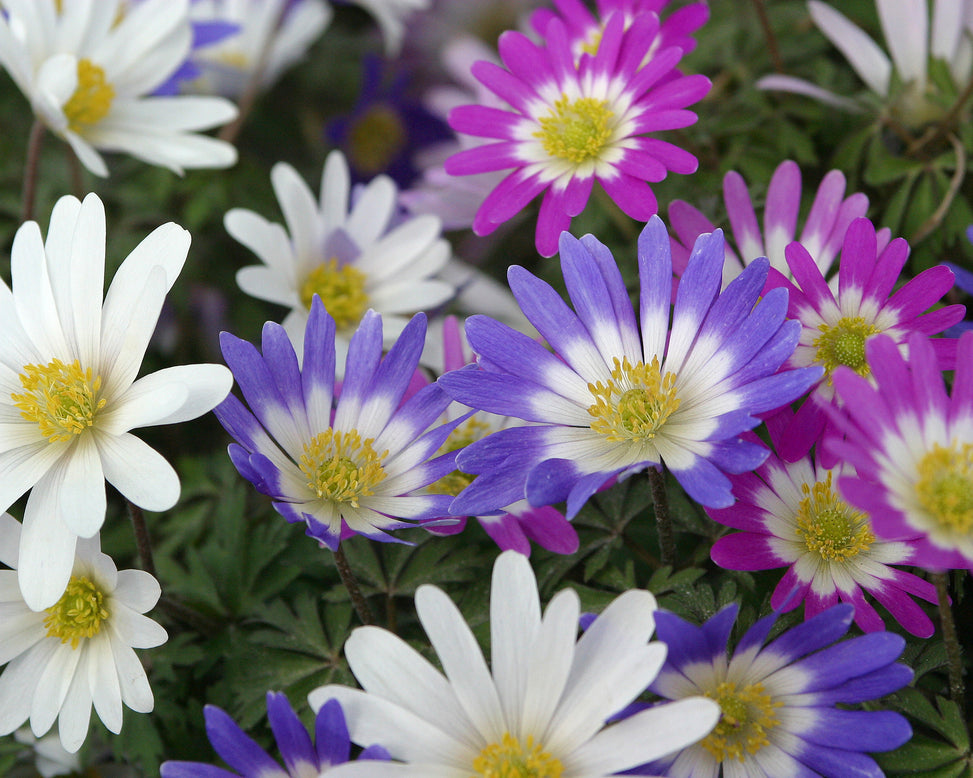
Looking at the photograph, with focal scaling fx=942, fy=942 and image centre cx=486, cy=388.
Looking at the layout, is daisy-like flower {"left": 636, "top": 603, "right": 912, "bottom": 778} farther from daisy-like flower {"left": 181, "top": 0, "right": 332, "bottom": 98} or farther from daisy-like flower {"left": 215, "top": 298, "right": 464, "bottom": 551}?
daisy-like flower {"left": 181, "top": 0, "right": 332, "bottom": 98}

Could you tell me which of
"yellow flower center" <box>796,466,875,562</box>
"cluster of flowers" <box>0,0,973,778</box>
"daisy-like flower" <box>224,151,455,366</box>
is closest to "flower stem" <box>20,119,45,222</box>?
"cluster of flowers" <box>0,0,973,778</box>

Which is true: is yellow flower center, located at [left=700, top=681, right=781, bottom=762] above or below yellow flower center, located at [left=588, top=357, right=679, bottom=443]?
below

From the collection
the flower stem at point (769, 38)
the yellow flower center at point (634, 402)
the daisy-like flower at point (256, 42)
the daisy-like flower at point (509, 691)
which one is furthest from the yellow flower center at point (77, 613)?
the flower stem at point (769, 38)

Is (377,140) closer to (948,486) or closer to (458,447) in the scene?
(458,447)

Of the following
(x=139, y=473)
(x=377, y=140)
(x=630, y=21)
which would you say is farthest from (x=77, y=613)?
(x=377, y=140)

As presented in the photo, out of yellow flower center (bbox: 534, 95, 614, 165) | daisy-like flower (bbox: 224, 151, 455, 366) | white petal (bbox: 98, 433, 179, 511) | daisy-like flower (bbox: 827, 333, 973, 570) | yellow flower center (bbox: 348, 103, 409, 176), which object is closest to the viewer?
daisy-like flower (bbox: 827, 333, 973, 570)
